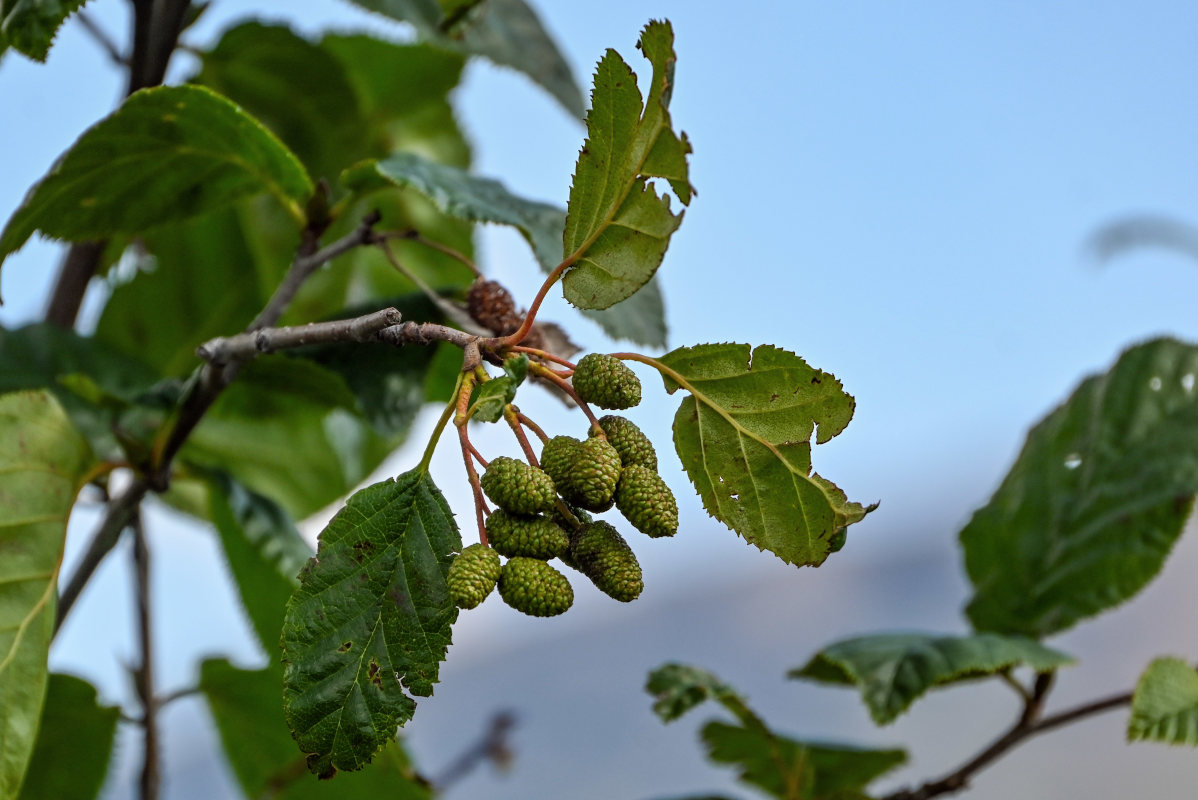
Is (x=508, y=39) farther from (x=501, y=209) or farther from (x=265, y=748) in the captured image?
(x=265, y=748)

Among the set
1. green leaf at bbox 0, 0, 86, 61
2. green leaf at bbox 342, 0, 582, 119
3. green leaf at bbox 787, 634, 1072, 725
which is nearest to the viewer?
green leaf at bbox 0, 0, 86, 61

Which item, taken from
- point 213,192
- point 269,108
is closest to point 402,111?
point 269,108

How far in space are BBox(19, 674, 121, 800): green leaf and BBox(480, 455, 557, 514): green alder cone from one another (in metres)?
0.57

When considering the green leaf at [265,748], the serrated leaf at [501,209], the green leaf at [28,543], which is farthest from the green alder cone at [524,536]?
the green leaf at [265,748]

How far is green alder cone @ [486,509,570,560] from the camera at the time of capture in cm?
43

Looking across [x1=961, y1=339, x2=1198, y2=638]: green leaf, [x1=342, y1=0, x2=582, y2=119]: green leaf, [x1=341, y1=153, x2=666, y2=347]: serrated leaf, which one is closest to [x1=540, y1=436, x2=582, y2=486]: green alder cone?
[x1=341, y1=153, x2=666, y2=347]: serrated leaf

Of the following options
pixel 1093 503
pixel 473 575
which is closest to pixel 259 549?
pixel 473 575

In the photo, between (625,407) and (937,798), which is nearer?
(625,407)

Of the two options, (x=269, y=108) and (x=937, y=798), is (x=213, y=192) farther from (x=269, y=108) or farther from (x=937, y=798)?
(x=937, y=798)

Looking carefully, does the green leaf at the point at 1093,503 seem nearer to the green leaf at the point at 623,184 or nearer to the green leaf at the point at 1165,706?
the green leaf at the point at 1165,706

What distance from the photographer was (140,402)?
743 mm

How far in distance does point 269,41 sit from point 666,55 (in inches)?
25.3

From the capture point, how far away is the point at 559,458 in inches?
17.3

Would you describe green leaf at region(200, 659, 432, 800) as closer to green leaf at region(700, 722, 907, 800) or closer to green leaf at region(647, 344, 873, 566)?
green leaf at region(700, 722, 907, 800)
